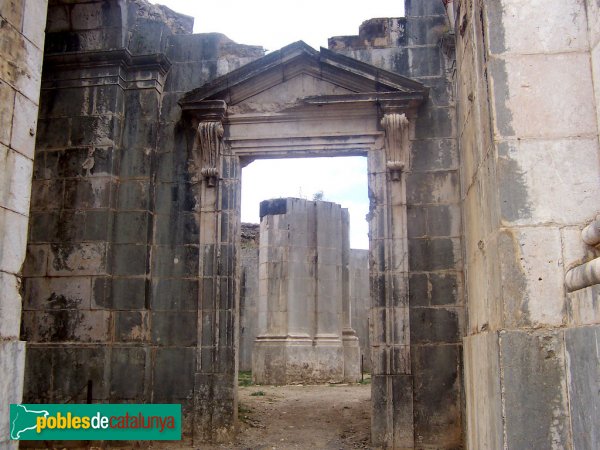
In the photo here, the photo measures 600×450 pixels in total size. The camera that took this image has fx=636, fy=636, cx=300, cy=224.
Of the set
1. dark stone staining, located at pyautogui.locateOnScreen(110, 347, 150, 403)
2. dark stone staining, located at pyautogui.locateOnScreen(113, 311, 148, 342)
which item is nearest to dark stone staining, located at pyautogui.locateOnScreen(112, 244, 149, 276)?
dark stone staining, located at pyautogui.locateOnScreen(113, 311, 148, 342)

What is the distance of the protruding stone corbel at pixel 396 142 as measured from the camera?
7531mm

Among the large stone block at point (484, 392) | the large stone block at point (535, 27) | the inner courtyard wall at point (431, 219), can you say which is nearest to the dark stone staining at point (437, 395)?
the inner courtyard wall at point (431, 219)

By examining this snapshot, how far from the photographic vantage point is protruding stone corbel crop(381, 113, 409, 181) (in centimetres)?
753

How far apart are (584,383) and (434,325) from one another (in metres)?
4.96

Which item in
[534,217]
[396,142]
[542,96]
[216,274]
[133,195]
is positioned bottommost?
[534,217]

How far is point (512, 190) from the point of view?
106 inches

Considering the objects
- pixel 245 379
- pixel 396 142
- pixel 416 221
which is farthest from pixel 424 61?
pixel 245 379

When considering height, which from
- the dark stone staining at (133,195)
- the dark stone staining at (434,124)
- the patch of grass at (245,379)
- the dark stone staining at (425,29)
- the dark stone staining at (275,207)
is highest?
the dark stone staining at (425,29)

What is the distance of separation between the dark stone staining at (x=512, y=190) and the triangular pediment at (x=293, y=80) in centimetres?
511

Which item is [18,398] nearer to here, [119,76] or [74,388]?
[74,388]

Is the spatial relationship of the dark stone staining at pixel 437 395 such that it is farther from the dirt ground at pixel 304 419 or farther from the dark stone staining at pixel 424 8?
the dark stone staining at pixel 424 8

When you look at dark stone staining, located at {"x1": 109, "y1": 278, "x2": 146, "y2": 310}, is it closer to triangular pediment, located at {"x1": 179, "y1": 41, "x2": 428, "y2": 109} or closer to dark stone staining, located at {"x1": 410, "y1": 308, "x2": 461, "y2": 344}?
triangular pediment, located at {"x1": 179, "y1": 41, "x2": 428, "y2": 109}

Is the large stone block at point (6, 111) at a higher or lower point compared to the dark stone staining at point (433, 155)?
lower

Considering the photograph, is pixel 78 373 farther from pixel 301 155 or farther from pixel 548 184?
pixel 548 184
